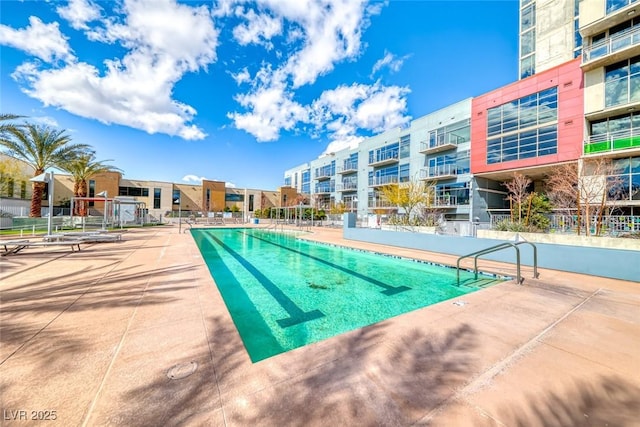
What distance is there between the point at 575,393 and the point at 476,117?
22808 mm

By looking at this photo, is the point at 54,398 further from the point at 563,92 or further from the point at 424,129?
the point at 424,129

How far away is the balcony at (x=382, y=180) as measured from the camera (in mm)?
27722

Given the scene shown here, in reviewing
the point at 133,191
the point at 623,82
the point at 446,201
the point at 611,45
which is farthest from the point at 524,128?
the point at 133,191

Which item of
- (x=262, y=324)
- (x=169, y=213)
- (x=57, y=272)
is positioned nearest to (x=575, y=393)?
(x=262, y=324)

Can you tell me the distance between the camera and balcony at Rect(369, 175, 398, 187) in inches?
1091

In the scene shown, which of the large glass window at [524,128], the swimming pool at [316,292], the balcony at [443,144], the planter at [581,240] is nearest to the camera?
the swimming pool at [316,292]

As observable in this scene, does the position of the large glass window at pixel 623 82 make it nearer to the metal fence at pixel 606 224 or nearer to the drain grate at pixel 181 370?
the metal fence at pixel 606 224

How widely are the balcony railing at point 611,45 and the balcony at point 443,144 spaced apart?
333 inches

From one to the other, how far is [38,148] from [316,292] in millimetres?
23185

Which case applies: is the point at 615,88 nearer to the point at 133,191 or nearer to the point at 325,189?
the point at 325,189

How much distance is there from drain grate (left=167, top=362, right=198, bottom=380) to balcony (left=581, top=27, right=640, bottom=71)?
22.8 meters

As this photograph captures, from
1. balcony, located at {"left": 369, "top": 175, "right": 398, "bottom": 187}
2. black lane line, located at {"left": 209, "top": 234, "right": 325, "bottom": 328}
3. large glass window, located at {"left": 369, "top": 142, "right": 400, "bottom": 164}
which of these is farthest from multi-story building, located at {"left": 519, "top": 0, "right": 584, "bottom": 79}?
black lane line, located at {"left": 209, "top": 234, "right": 325, "bottom": 328}

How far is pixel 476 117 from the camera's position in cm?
1967

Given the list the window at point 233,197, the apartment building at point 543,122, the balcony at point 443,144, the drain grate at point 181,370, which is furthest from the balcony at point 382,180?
the window at point 233,197
